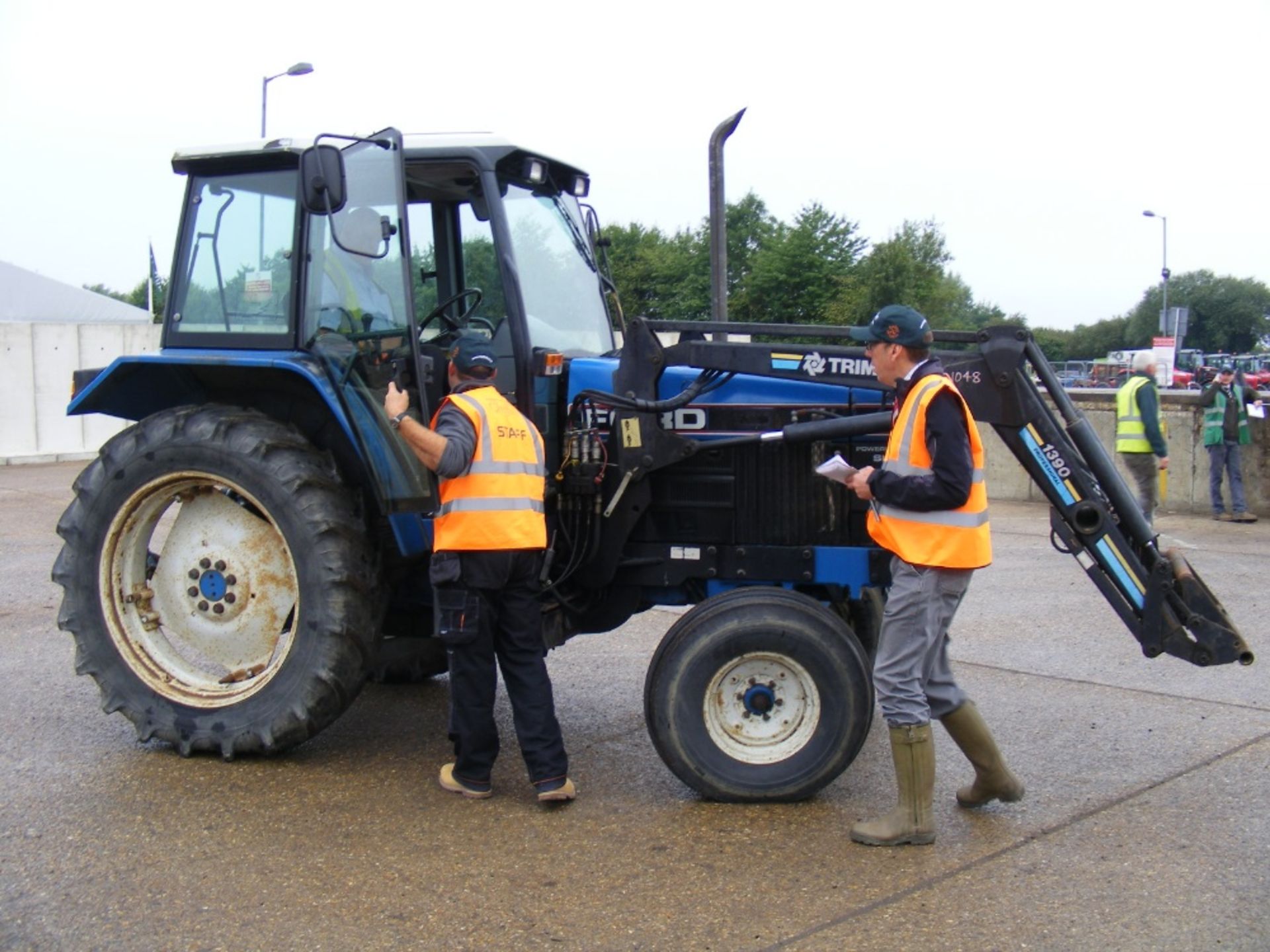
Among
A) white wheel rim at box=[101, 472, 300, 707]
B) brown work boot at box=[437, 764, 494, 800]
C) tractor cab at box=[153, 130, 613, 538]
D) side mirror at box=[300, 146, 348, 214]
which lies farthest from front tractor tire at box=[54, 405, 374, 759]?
side mirror at box=[300, 146, 348, 214]

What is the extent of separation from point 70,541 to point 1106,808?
433cm

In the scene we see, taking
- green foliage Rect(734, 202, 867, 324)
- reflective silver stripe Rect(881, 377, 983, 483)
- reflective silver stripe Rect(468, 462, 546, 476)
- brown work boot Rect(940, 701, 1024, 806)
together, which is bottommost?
brown work boot Rect(940, 701, 1024, 806)

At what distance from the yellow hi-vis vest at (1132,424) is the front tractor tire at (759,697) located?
7.06m

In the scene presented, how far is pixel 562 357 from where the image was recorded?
17.6 feet

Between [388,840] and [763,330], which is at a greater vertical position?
[763,330]

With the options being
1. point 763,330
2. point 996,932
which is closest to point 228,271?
point 763,330

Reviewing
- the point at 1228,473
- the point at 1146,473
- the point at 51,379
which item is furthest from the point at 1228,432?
the point at 51,379

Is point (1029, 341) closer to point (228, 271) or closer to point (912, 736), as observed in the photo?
point (912, 736)

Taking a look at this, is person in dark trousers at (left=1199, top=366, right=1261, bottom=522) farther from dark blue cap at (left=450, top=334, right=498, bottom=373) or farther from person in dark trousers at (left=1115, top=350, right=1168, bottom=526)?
Answer: dark blue cap at (left=450, top=334, right=498, bottom=373)

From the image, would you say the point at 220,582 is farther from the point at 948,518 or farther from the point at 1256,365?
the point at 1256,365

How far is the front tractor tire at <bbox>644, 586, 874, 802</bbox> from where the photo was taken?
4.73m

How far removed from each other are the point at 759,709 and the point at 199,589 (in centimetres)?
245

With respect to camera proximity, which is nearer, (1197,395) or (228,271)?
(228,271)

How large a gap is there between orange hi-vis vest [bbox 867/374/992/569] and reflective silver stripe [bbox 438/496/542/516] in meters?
1.34
